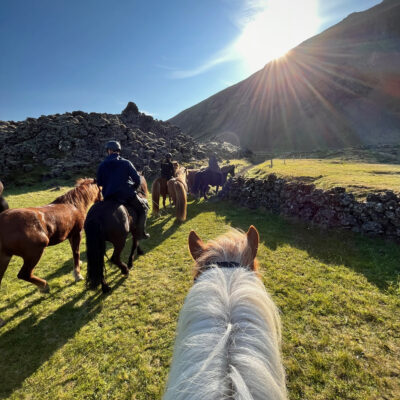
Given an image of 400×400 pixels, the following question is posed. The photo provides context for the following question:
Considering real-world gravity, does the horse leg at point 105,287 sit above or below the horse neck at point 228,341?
below

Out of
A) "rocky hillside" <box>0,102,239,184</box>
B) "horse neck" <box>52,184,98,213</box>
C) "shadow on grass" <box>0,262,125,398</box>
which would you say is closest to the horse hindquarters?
"shadow on grass" <box>0,262,125,398</box>

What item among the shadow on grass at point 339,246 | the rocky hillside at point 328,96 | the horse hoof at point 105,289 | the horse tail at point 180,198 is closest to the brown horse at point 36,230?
the horse hoof at point 105,289

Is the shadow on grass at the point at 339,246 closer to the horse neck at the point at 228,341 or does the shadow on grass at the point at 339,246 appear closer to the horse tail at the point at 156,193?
the horse tail at the point at 156,193

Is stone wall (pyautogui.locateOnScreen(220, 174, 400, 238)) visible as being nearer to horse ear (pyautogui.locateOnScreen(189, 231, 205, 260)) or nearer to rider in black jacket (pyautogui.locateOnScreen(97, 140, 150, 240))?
horse ear (pyautogui.locateOnScreen(189, 231, 205, 260))

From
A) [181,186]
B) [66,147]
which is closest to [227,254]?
[181,186]

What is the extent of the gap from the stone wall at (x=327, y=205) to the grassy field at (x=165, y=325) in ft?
1.93

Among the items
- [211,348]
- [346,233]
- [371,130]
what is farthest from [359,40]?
[211,348]

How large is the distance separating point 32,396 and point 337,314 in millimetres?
5232

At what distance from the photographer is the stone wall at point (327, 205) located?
6297mm

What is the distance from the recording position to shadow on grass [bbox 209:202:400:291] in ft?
16.5

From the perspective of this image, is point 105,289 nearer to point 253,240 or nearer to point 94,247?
point 94,247

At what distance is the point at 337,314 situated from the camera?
387cm

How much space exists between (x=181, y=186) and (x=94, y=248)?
539 cm

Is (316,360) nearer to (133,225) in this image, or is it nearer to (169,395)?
(169,395)
